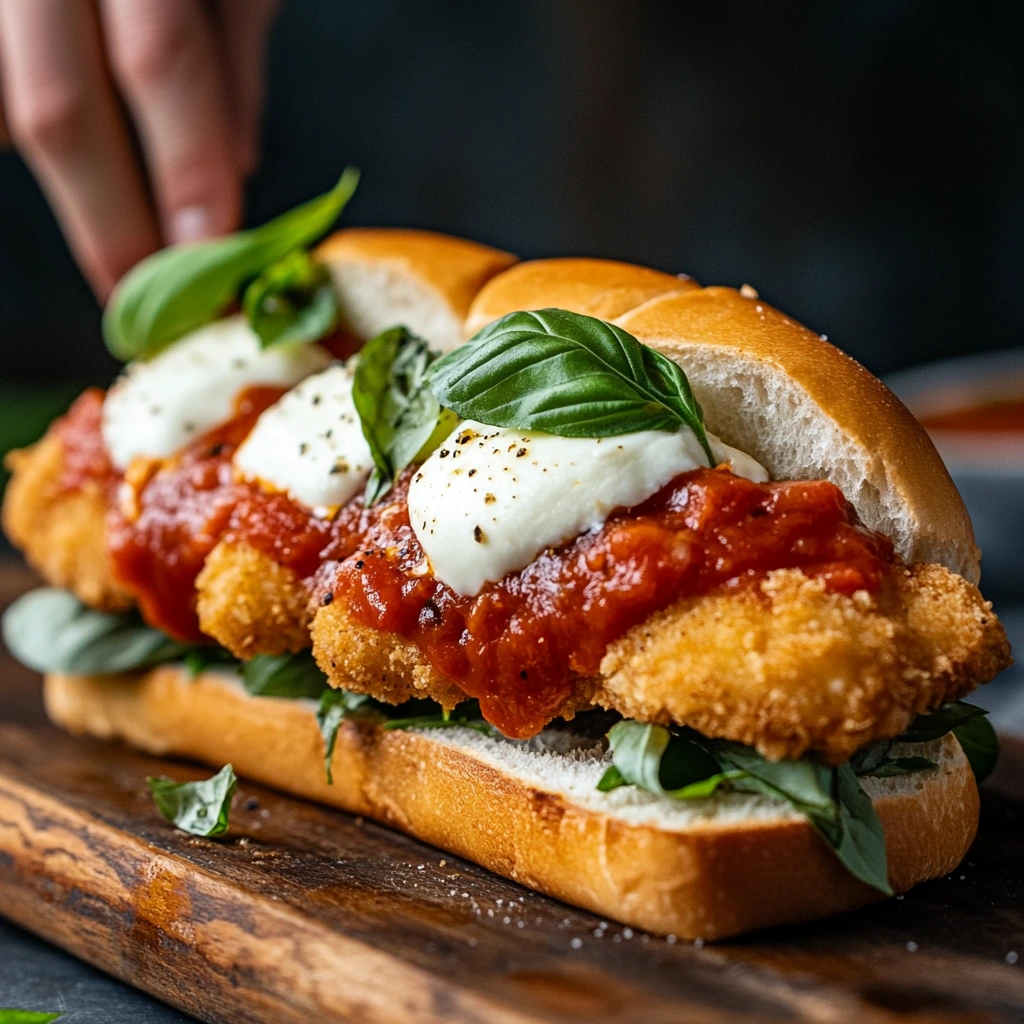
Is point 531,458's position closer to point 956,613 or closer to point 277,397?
point 956,613

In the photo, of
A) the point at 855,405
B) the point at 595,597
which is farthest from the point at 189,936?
the point at 855,405

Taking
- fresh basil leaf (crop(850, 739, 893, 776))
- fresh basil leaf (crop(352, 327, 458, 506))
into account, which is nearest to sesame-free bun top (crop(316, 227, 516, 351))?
fresh basil leaf (crop(352, 327, 458, 506))

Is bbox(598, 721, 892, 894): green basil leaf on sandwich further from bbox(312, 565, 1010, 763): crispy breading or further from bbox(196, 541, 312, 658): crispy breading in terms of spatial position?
bbox(196, 541, 312, 658): crispy breading

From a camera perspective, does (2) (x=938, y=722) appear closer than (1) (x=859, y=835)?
No

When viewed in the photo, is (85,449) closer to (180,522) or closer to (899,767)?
(180,522)

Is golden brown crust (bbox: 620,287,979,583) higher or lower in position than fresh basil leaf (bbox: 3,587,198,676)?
higher

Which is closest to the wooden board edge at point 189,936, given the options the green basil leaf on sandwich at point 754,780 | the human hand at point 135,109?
the green basil leaf on sandwich at point 754,780

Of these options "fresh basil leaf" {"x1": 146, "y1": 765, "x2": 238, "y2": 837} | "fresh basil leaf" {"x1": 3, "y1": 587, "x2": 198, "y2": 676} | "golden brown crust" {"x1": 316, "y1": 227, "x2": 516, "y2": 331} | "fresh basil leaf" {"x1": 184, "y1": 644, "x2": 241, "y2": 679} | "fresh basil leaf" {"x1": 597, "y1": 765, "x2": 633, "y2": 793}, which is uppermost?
"golden brown crust" {"x1": 316, "y1": 227, "x2": 516, "y2": 331}

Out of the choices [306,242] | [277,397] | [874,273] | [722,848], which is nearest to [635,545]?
[722,848]
